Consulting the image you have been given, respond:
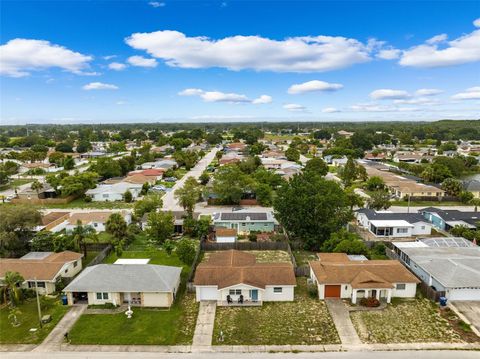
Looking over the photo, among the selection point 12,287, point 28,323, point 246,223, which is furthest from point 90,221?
point 28,323

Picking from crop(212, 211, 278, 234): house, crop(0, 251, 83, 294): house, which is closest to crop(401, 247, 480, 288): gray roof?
crop(212, 211, 278, 234): house

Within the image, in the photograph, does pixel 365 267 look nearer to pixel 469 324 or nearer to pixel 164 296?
pixel 469 324

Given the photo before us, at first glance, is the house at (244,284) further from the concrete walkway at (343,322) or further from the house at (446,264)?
the house at (446,264)

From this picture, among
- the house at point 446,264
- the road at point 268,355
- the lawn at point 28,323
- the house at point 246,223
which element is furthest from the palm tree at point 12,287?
the house at point 446,264

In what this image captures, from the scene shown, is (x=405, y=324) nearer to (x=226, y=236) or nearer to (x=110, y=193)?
(x=226, y=236)

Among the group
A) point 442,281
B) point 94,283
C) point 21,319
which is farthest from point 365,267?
point 21,319
